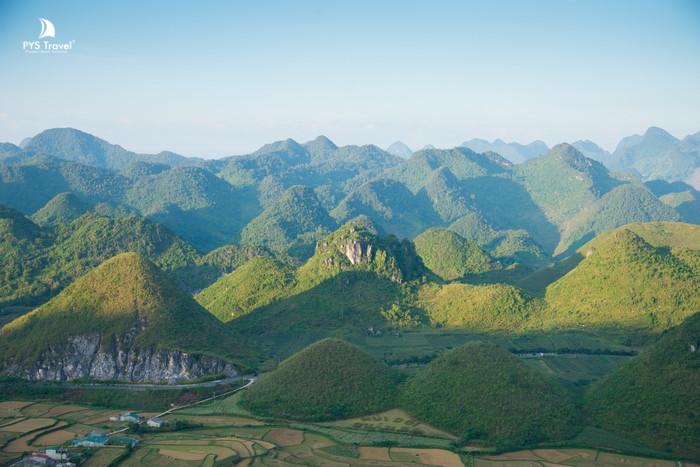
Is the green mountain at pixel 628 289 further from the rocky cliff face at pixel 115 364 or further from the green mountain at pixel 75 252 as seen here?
the green mountain at pixel 75 252

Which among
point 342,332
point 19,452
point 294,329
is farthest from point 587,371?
point 19,452

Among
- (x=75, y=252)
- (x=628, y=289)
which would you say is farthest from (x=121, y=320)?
(x=628, y=289)

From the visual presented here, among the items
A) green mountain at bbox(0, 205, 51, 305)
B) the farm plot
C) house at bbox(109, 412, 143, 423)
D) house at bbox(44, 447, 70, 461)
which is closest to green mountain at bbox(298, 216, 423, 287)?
green mountain at bbox(0, 205, 51, 305)

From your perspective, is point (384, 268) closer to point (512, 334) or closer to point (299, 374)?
point (512, 334)

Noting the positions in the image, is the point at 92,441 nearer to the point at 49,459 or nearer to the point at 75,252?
the point at 49,459

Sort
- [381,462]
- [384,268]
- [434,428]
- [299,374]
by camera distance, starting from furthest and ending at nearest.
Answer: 1. [384,268]
2. [299,374]
3. [434,428]
4. [381,462]

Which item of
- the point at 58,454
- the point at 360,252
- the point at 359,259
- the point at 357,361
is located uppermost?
the point at 360,252
